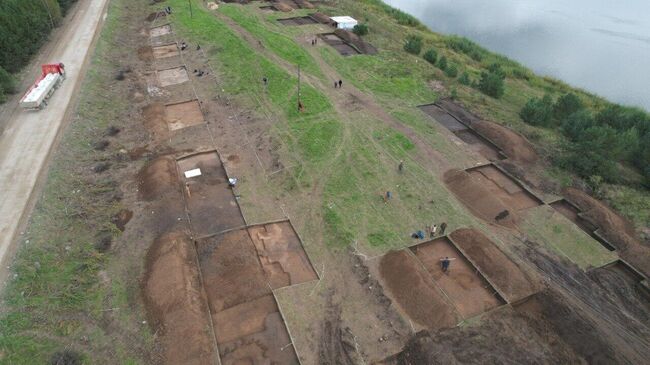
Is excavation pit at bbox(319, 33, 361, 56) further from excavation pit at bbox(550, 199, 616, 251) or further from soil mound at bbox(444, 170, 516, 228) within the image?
excavation pit at bbox(550, 199, 616, 251)

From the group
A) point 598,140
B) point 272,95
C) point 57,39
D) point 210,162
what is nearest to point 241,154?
point 210,162

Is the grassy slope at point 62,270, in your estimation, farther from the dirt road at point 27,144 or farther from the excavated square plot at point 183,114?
the excavated square plot at point 183,114

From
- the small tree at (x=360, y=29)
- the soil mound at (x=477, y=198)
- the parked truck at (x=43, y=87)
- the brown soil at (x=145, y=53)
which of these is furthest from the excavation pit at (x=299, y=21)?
the soil mound at (x=477, y=198)

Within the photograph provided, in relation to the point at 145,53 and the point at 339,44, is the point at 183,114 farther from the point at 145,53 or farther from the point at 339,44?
the point at 339,44

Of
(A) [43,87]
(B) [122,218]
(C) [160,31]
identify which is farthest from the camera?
(C) [160,31]

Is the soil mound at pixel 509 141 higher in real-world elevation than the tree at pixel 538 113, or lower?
lower

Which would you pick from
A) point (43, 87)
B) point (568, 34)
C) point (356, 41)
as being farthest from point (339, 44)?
point (568, 34)

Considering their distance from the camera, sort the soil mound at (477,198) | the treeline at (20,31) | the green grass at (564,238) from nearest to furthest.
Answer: the green grass at (564,238), the soil mound at (477,198), the treeline at (20,31)
